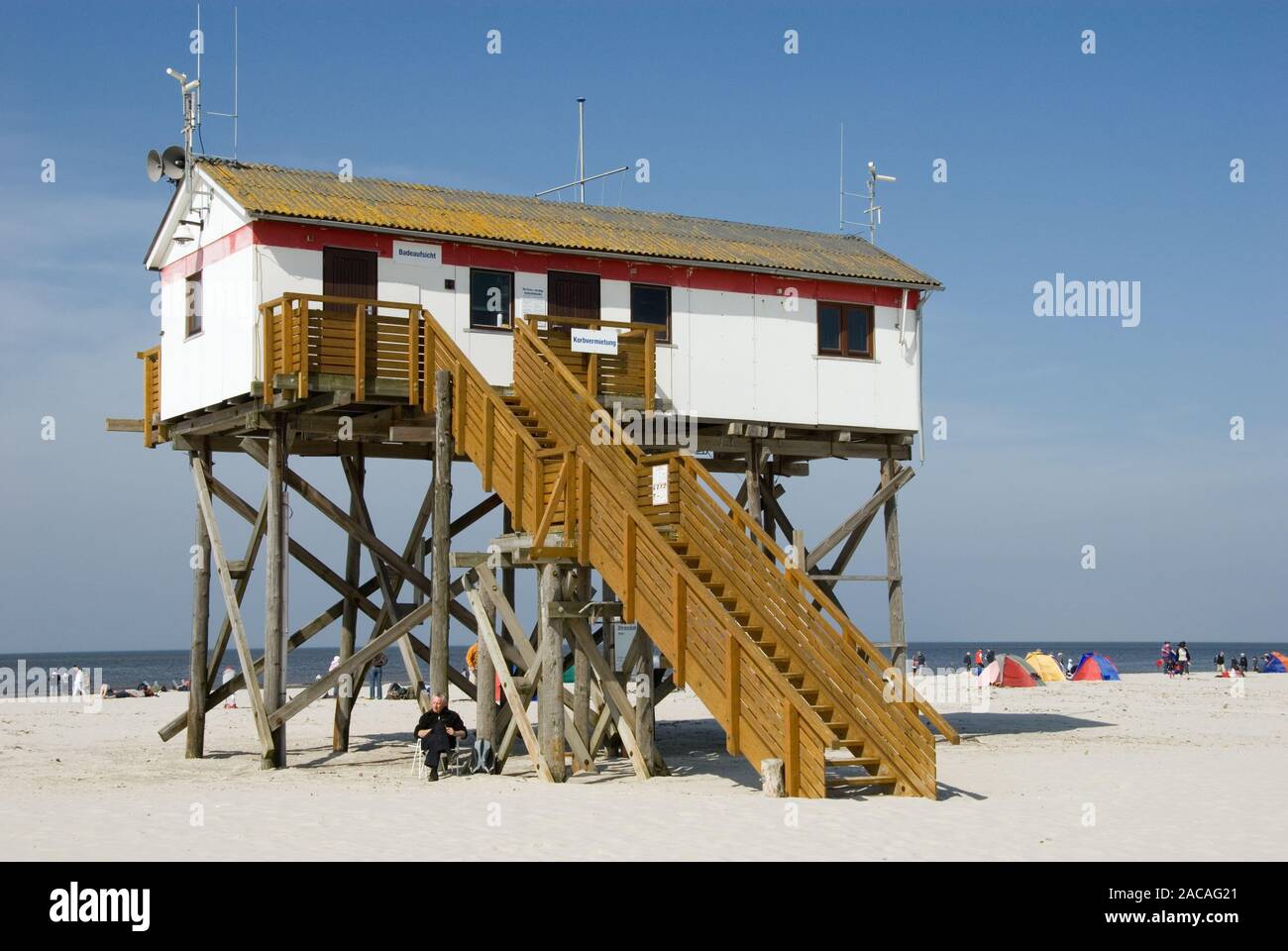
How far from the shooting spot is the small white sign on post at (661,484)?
20.3 meters

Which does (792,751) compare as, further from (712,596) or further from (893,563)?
(893,563)

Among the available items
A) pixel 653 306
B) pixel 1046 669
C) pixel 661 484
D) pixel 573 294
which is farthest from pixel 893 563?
pixel 1046 669

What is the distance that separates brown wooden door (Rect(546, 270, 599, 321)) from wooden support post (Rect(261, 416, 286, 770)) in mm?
4747

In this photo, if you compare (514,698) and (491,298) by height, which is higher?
(491,298)

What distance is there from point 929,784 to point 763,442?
10.3 m

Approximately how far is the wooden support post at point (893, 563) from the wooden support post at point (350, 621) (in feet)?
30.5

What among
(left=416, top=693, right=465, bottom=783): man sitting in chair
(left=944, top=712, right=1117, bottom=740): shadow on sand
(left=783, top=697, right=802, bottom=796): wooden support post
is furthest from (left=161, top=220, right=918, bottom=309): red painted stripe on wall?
(left=783, top=697, right=802, bottom=796): wooden support post

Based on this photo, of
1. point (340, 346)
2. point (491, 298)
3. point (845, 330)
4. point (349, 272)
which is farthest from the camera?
point (845, 330)

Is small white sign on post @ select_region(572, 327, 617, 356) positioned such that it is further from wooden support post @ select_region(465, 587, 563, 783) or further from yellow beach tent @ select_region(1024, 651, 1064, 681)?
yellow beach tent @ select_region(1024, 651, 1064, 681)

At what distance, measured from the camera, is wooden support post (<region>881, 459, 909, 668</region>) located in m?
28.6

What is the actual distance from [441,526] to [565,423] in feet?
7.77

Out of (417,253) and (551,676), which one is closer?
(551,676)

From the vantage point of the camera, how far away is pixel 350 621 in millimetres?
28922
